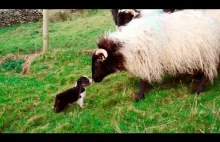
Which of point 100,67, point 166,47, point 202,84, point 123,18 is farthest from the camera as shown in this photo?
point 123,18

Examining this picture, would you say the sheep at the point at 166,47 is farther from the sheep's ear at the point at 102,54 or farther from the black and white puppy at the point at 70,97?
the black and white puppy at the point at 70,97

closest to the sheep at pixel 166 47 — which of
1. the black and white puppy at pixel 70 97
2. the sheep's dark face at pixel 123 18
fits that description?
the black and white puppy at pixel 70 97

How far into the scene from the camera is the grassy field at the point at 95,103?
17.1ft

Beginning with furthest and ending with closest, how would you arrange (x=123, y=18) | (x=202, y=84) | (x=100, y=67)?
(x=123, y=18) → (x=100, y=67) → (x=202, y=84)

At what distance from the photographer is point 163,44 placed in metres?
6.36

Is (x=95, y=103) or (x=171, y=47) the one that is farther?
(x=95, y=103)

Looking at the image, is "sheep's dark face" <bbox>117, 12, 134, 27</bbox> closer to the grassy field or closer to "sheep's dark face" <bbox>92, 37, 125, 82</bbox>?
the grassy field

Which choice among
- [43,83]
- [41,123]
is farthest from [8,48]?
[41,123]

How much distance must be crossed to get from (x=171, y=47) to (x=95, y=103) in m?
1.83

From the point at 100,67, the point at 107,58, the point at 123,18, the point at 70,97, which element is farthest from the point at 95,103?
the point at 123,18

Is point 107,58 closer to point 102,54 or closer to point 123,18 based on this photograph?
point 102,54

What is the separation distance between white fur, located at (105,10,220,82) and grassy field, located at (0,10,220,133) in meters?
0.51

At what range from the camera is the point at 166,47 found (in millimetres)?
6355

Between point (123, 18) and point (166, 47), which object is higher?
point (123, 18)
